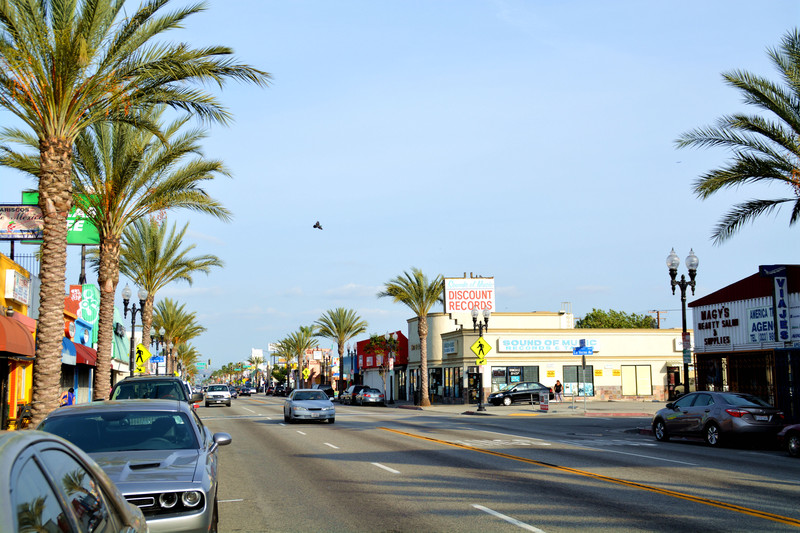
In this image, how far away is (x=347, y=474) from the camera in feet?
46.3

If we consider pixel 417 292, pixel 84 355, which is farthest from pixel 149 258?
pixel 417 292

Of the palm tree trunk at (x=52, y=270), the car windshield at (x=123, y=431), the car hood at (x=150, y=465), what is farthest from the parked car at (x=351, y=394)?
the car hood at (x=150, y=465)

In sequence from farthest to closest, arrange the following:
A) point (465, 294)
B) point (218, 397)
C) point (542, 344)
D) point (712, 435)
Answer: point (465, 294)
point (542, 344)
point (218, 397)
point (712, 435)

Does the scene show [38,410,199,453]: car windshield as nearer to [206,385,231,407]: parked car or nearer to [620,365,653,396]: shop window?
[206,385,231,407]: parked car

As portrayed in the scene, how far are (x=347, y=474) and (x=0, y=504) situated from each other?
39.2ft

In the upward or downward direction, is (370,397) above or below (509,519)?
below

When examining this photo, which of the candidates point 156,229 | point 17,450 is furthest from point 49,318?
point 156,229

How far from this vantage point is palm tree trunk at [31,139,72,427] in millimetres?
15062

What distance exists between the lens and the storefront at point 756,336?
24828 mm

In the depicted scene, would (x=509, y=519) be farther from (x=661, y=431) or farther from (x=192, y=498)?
(x=661, y=431)

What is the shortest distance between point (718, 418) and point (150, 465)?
17.6 metres

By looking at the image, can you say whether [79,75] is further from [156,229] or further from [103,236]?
[156,229]

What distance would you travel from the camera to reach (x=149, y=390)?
1839cm

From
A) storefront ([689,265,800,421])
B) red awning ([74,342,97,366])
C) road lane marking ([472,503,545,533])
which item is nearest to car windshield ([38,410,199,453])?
road lane marking ([472,503,545,533])
